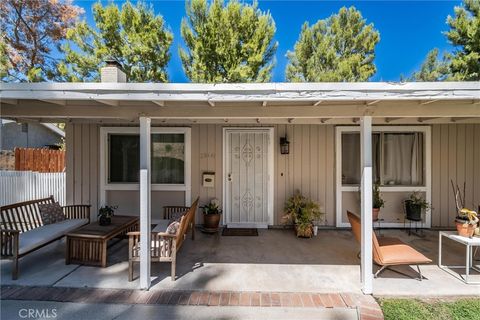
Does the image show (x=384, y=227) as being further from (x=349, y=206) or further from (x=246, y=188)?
(x=246, y=188)

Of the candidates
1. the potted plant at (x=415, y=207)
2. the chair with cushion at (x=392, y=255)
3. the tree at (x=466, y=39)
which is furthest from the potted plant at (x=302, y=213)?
the tree at (x=466, y=39)

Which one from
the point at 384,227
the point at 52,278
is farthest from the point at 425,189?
the point at 52,278

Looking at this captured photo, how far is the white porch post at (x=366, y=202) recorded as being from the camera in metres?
3.08

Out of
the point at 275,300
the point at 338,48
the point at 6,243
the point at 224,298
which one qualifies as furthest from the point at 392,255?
the point at 338,48

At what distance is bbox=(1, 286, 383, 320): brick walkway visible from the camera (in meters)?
2.89

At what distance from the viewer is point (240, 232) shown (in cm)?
552

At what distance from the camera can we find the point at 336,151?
5828mm

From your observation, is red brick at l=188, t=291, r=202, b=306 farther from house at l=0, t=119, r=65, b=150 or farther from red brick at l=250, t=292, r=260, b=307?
house at l=0, t=119, r=65, b=150

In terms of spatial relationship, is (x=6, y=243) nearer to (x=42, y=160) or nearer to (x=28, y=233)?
(x=28, y=233)

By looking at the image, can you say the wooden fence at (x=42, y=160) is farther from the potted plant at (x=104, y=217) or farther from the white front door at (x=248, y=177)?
the white front door at (x=248, y=177)

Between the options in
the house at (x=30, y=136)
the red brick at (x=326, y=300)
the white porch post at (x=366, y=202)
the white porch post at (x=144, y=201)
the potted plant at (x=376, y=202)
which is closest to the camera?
the red brick at (x=326, y=300)

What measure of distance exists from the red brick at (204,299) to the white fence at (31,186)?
5.38 meters

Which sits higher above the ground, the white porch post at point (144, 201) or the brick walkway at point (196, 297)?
the white porch post at point (144, 201)

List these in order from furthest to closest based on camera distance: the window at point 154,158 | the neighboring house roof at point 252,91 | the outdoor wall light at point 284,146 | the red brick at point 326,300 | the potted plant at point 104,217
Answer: the window at point 154,158
the outdoor wall light at point 284,146
the potted plant at point 104,217
the red brick at point 326,300
the neighboring house roof at point 252,91
